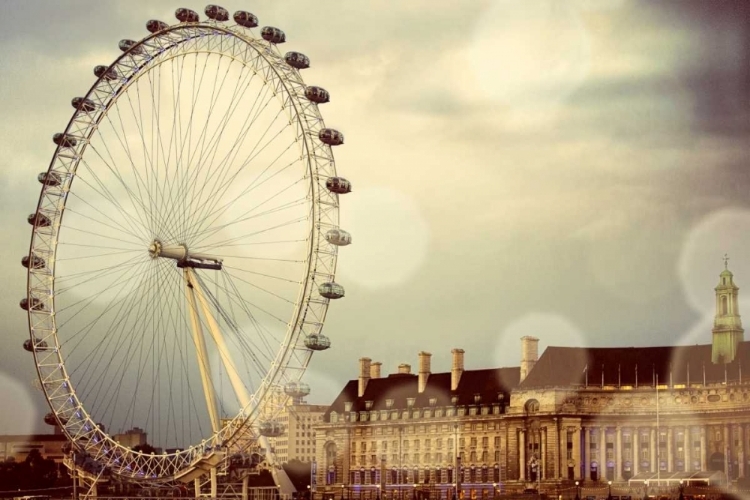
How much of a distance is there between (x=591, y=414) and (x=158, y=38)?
67.7 meters

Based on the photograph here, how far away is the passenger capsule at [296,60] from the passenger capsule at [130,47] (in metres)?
9.75

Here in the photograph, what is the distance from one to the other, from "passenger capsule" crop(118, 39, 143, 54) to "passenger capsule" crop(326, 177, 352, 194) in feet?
46.9

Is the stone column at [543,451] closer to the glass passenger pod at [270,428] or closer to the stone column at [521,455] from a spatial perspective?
the stone column at [521,455]

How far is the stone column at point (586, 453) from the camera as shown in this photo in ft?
411

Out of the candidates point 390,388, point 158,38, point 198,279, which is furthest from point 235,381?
point 390,388

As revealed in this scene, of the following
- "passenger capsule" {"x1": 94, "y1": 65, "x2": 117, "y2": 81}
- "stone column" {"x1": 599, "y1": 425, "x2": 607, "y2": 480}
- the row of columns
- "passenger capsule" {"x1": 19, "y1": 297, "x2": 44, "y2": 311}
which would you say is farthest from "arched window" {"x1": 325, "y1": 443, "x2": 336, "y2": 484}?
"passenger capsule" {"x1": 94, "y1": 65, "x2": 117, "y2": 81}

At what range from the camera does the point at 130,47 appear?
74250 millimetres

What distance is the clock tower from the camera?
12094 centimetres

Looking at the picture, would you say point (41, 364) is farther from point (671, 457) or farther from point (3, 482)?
point (671, 457)

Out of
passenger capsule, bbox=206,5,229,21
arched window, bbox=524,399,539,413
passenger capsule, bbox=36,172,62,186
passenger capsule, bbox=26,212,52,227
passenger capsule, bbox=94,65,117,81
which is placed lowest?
arched window, bbox=524,399,539,413

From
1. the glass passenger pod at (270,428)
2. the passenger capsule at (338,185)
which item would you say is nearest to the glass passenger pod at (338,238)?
the passenger capsule at (338,185)

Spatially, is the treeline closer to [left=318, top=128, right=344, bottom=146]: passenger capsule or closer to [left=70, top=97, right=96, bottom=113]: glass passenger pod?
[left=70, top=97, right=96, bottom=113]: glass passenger pod

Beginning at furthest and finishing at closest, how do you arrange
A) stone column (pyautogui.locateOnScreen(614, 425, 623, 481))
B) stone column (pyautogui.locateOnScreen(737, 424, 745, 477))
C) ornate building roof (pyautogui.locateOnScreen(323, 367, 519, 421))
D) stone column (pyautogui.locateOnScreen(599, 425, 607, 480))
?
ornate building roof (pyautogui.locateOnScreen(323, 367, 519, 421)) < stone column (pyautogui.locateOnScreen(599, 425, 607, 480)) < stone column (pyautogui.locateOnScreen(614, 425, 623, 481)) < stone column (pyautogui.locateOnScreen(737, 424, 745, 477))

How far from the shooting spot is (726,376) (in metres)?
120
